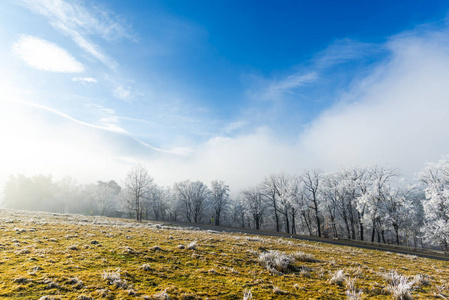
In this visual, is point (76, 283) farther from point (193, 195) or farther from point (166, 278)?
point (193, 195)

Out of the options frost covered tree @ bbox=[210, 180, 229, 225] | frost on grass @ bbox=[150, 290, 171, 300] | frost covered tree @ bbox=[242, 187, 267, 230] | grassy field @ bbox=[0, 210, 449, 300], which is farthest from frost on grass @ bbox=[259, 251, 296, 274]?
frost covered tree @ bbox=[210, 180, 229, 225]

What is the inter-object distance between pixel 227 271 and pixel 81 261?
5274 mm

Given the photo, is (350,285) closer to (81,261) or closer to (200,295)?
(200,295)

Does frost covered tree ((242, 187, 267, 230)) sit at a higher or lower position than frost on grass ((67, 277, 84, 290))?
lower

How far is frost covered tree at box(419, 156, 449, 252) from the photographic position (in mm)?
32000

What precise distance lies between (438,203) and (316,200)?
21.7m

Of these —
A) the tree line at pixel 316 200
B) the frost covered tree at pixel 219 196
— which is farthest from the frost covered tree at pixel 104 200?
the frost covered tree at pixel 219 196

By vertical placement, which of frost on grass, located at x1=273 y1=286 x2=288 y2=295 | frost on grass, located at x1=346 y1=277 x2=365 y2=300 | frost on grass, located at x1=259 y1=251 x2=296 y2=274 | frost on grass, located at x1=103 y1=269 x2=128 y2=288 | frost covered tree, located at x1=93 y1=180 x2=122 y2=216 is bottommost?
frost covered tree, located at x1=93 y1=180 x2=122 y2=216

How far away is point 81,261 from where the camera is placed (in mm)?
7227

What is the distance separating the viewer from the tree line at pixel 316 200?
3728 cm

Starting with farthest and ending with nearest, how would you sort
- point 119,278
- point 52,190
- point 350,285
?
1. point 52,190
2. point 350,285
3. point 119,278

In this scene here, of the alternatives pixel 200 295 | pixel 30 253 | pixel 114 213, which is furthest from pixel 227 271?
pixel 114 213

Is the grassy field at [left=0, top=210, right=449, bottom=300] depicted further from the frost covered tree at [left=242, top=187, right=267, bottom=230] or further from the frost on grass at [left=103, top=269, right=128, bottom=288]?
the frost covered tree at [left=242, top=187, right=267, bottom=230]

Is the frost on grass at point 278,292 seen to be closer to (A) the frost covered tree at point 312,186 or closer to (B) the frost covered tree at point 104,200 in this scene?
(A) the frost covered tree at point 312,186
